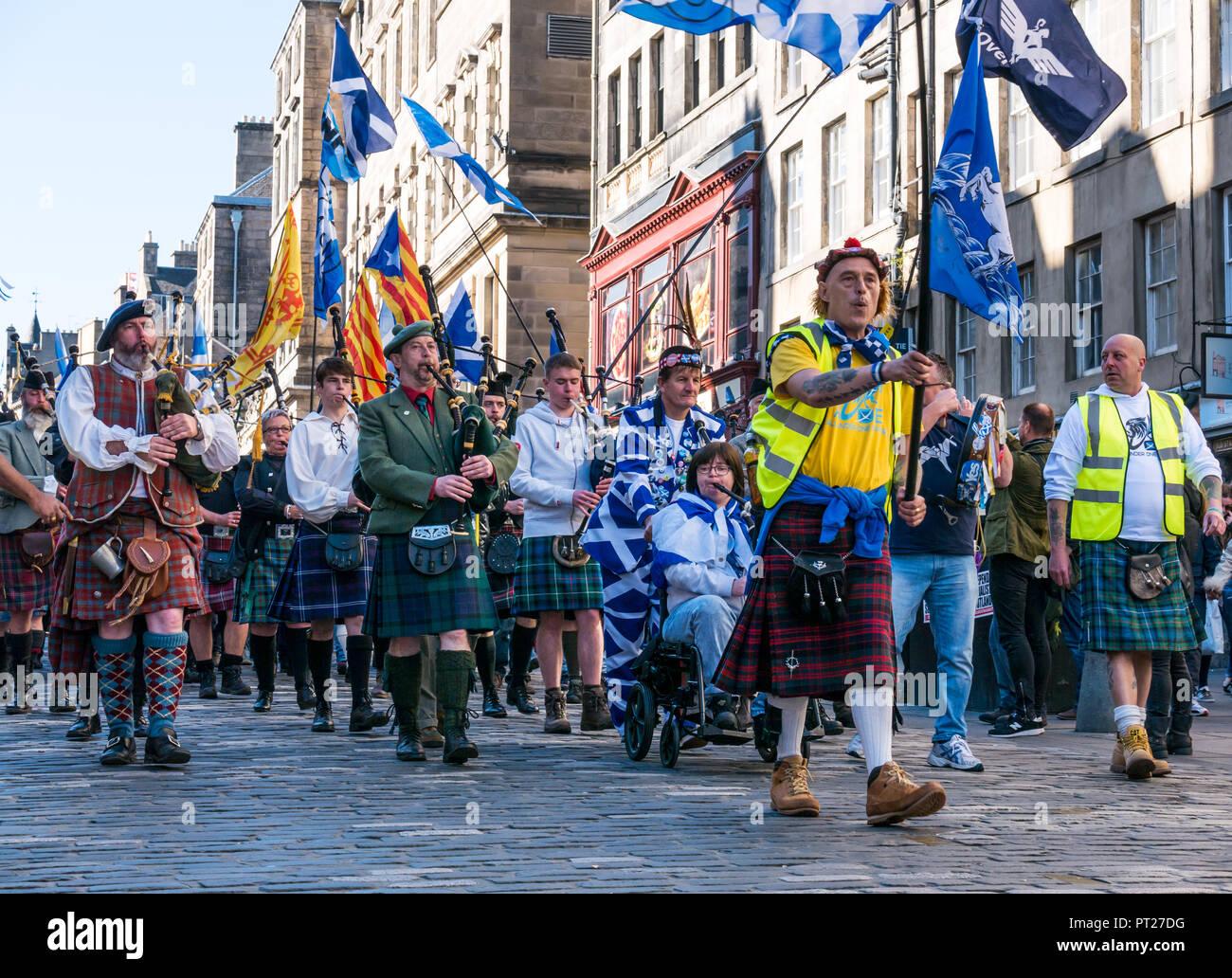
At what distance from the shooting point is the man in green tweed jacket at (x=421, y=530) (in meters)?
8.66

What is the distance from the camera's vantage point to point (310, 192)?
245 feet

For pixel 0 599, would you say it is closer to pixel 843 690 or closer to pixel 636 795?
pixel 636 795

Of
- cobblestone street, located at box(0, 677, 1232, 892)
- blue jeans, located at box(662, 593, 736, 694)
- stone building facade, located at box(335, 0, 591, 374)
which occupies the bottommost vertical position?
cobblestone street, located at box(0, 677, 1232, 892)

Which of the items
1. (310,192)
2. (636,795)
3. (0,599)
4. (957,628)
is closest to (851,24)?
(957,628)

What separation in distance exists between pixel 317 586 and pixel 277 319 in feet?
28.4

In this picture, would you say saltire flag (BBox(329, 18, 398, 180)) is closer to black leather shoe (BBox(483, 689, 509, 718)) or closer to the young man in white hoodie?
black leather shoe (BBox(483, 689, 509, 718))

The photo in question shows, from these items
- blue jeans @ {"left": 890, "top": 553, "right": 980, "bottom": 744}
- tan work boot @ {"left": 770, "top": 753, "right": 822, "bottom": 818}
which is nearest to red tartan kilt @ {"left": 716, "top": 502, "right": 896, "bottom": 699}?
tan work boot @ {"left": 770, "top": 753, "right": 822, "bottom": 818}

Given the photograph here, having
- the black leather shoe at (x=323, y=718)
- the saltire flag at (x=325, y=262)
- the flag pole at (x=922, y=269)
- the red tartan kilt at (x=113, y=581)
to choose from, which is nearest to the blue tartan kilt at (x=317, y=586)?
the black leather shoe at (x=323, y=718)

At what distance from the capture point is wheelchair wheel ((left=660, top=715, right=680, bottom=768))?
862 cm

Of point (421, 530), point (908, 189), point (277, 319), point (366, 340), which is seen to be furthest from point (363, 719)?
point (908, 189)

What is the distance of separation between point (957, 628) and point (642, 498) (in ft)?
5.74

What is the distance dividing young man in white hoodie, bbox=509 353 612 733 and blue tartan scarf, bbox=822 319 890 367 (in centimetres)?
369

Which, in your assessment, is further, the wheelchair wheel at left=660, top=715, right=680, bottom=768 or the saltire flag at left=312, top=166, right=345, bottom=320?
the saltire flag at left=312, top=166, right=345, bottom=320

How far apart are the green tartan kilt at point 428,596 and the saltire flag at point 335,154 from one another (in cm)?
1152
